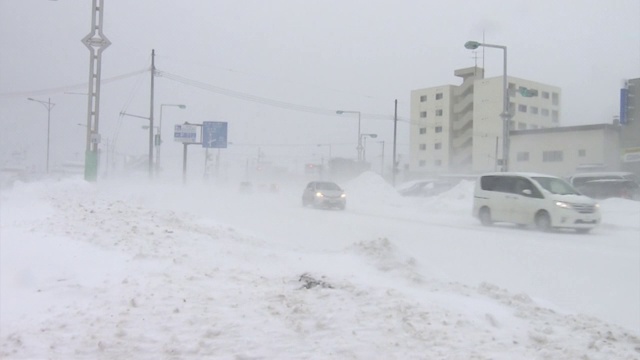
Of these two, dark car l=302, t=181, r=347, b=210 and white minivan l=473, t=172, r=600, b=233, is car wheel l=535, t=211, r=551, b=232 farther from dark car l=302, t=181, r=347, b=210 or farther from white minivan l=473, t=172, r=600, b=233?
dark car l=302, t=181, r=347, b=210

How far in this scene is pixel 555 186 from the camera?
17859 millimetres

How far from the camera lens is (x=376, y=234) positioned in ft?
52.9

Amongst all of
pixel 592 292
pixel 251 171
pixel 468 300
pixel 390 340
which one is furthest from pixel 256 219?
pixel 251 171

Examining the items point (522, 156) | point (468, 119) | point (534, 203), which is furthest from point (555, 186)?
point (468, 119)

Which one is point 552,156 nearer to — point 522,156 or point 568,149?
point 568,149

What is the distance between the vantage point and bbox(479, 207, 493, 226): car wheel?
1914 cm

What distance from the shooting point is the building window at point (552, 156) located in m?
45.8

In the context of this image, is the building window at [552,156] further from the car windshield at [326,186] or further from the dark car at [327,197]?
the dark car at [327,197]

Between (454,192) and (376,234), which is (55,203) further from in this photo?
(454,192)

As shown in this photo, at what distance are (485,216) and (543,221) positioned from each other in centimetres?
238

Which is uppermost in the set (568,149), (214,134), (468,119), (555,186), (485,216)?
(468,119)

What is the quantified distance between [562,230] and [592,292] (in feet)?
30.7

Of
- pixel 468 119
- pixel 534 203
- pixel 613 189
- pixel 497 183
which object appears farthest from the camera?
pixel 468 119

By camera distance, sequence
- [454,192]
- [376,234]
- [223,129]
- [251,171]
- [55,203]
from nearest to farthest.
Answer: [55,203] → [376,234] → [454,192] → [223,129] → [251,171]
